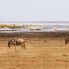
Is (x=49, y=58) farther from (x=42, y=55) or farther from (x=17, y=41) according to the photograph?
(x=17, y=41)

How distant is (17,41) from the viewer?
27453 millimetres

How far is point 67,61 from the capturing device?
2069 cm

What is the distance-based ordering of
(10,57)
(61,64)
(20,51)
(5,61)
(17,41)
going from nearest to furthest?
(61,64), (5,61), (10,57), (20,51), (17,41)

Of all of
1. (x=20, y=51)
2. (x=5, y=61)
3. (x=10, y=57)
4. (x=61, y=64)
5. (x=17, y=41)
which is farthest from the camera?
(x=17, y=41)

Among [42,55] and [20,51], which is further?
[20,51]

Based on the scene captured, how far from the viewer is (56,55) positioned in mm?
23422

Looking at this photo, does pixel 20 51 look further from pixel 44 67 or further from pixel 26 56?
pixel 44 67

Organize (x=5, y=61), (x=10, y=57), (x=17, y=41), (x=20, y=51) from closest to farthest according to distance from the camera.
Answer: (x=5, y=61) < (x=10, y=57) < (x=20, y=51) < (x=17, y=41)

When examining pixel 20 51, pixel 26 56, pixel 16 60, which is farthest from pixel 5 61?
pixel 20 51

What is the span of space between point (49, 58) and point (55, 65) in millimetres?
2683

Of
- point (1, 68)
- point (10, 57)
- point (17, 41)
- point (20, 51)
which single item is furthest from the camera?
point (17, 41)

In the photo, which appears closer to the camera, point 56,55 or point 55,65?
point 55,65

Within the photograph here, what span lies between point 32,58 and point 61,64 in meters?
2.87

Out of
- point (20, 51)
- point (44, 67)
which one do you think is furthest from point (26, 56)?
point (44, 67)
